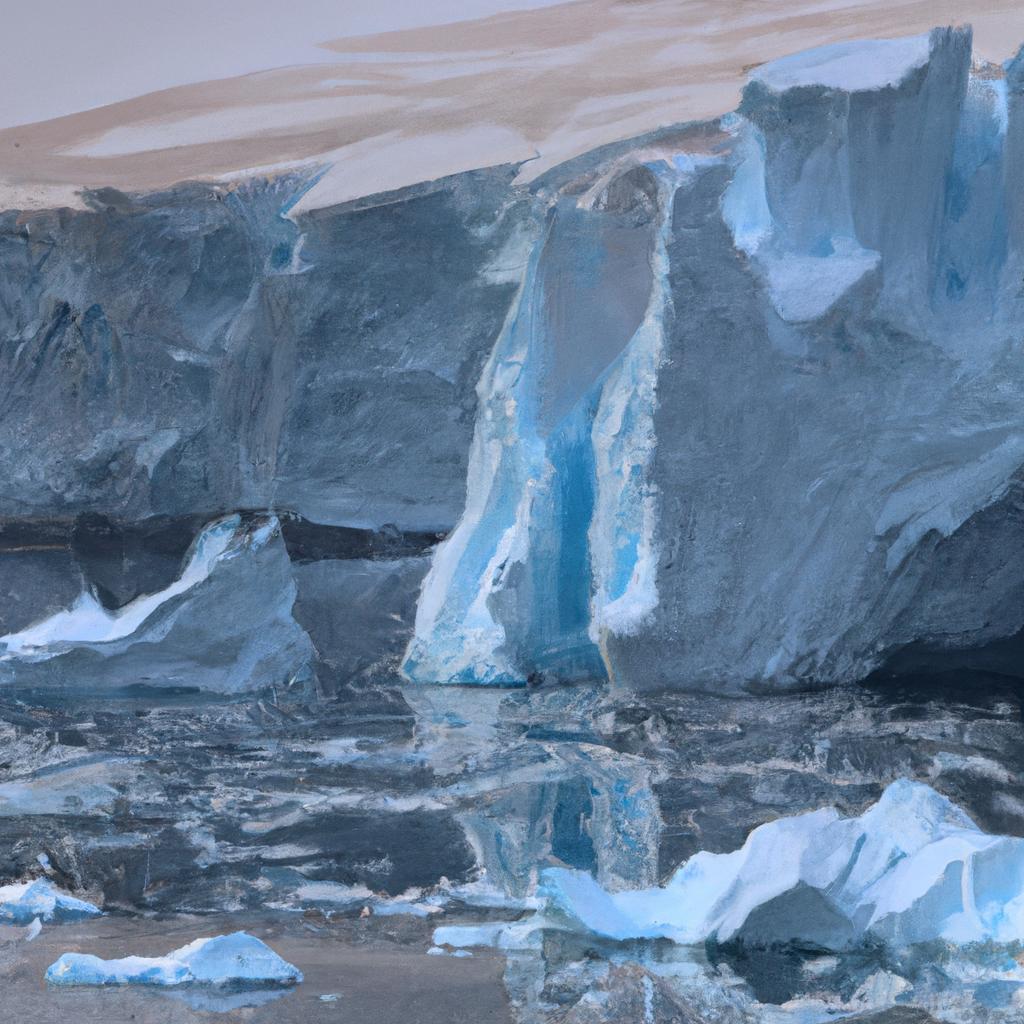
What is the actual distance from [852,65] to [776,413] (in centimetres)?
54

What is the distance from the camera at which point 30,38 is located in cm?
180

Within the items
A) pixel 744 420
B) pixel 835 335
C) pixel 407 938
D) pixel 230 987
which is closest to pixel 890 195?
pixel 835 335

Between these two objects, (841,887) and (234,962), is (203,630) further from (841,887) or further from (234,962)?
(841,887)

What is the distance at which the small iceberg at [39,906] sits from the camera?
163 centimetres

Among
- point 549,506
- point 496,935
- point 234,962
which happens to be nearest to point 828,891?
point 496,935

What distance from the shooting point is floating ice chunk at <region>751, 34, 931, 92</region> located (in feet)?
5.67

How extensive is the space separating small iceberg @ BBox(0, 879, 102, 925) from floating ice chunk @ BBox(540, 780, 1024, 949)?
0.53 m

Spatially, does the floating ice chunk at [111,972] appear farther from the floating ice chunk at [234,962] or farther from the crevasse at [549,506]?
the crevasse at [549,506]

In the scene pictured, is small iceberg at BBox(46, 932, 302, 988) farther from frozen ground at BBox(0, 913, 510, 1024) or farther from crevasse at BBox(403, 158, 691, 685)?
crevasse at BBox(403, 158, 691, 685)

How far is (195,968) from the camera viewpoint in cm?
150

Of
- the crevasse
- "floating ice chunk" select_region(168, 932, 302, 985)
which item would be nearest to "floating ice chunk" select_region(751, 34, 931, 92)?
the crevasse

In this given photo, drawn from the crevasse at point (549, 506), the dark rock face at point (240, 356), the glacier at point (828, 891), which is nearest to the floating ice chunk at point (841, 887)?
the glacier at point (828, 891)

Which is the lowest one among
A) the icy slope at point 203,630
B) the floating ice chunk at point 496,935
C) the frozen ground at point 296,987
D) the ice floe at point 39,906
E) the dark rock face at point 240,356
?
the floating ice chunk at point 496,935

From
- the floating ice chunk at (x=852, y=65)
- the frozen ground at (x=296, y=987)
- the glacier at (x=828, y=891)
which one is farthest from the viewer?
the floating ice chunk at (x=852, y=65)
